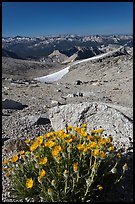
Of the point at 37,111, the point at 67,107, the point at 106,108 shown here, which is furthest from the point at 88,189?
the point at 37,111

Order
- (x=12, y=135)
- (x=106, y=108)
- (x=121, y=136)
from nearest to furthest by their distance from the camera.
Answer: (x=121, y=136) → (x=106, y=108) → (x=12, y=135)

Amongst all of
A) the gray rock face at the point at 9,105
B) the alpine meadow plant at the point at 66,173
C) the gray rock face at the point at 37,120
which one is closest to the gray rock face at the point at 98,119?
the gray rock face at the point at 37,120

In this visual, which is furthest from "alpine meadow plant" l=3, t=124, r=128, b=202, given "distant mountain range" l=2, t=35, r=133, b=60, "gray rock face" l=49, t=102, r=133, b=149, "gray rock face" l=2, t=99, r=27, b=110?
"distant mountain range" l=2, t=35, r=133, b=60

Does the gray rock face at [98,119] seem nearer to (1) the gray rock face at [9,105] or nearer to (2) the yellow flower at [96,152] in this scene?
(2) the yellow flower at [96,152]

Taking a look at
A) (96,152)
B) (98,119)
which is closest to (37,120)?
(98,119)


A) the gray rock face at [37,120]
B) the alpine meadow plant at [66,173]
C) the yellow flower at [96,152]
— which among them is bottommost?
the alpine meadow plant at [66,173]

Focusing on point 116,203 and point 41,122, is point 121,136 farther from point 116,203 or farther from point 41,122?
point 41,122
